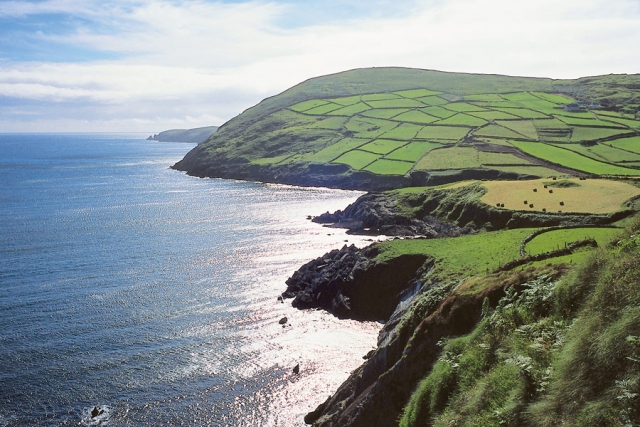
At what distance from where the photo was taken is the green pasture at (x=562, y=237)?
5325cm

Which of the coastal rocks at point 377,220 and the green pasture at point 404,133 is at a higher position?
the green pasture at point 404,133

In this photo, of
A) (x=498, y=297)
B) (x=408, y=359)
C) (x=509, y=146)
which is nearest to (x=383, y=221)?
(x=509, y=146)

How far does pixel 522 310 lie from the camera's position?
94.4 feet

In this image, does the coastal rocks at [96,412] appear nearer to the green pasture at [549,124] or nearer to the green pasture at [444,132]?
the green pasture at [444,132]

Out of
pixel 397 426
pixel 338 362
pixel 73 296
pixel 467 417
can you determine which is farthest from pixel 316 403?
pixel 73 296

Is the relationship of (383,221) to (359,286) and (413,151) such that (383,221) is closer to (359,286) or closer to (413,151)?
→ (359,286)

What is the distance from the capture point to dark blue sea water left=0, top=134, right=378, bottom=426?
44875 millimetres

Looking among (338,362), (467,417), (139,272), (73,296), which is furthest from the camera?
(139,272)

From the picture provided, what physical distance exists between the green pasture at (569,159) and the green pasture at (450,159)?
1544 cm

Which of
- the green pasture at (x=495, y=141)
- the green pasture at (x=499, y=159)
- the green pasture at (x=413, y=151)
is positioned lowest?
the green pasture at (x=499, y=159)

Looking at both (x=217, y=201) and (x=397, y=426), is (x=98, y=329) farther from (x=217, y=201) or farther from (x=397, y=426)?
(x=217, y=201)

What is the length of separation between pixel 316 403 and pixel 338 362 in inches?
308

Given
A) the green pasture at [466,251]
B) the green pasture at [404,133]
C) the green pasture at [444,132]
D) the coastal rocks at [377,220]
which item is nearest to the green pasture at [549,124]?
the green pasture at [444,132]

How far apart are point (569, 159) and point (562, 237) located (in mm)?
97412
